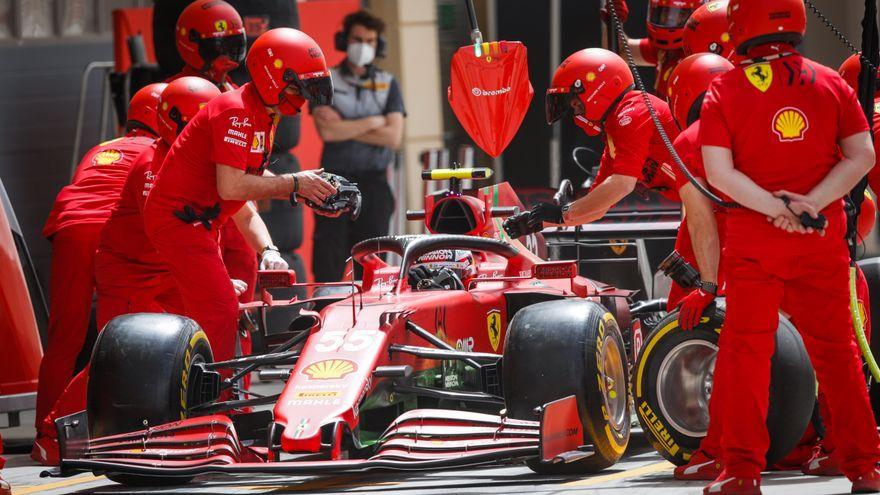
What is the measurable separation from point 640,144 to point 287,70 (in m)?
1.91

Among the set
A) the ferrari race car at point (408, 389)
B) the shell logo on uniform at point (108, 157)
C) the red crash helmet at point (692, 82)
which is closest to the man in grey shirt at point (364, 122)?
the shell logo on uniform at point (108, 157)

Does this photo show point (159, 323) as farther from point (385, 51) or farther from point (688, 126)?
point (385, 51)

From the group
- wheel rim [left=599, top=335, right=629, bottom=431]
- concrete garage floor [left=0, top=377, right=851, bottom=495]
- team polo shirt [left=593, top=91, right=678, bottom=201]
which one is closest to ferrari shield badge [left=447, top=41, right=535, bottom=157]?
team polo shirt [left=593, top=91, right=678, bottom=201]

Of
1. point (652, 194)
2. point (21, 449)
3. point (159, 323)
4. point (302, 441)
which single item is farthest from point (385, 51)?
point (302, 441)

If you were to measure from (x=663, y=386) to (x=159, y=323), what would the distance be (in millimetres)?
2300

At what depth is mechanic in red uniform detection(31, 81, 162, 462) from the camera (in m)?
9.48

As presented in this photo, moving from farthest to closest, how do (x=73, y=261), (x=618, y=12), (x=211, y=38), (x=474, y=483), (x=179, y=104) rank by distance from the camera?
1. (x=618, y=12)
2. (x=211, y=38)
3. (x=73, y=261)
4. (x=179, y=104)
5. (x=474, y=483)

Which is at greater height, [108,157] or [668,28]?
[668,28]

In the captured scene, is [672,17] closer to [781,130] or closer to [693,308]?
[693,308]

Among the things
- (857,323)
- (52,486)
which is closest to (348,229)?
(52,486)

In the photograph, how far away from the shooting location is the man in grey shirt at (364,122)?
12.3m

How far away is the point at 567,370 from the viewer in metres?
6.99

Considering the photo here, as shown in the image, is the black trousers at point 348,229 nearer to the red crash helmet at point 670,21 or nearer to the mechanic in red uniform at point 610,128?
the red crash helmet at point 670,21

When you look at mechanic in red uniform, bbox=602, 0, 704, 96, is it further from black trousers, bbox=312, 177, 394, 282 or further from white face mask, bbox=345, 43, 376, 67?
black trousers, bbox=312, 177, 394, 282
